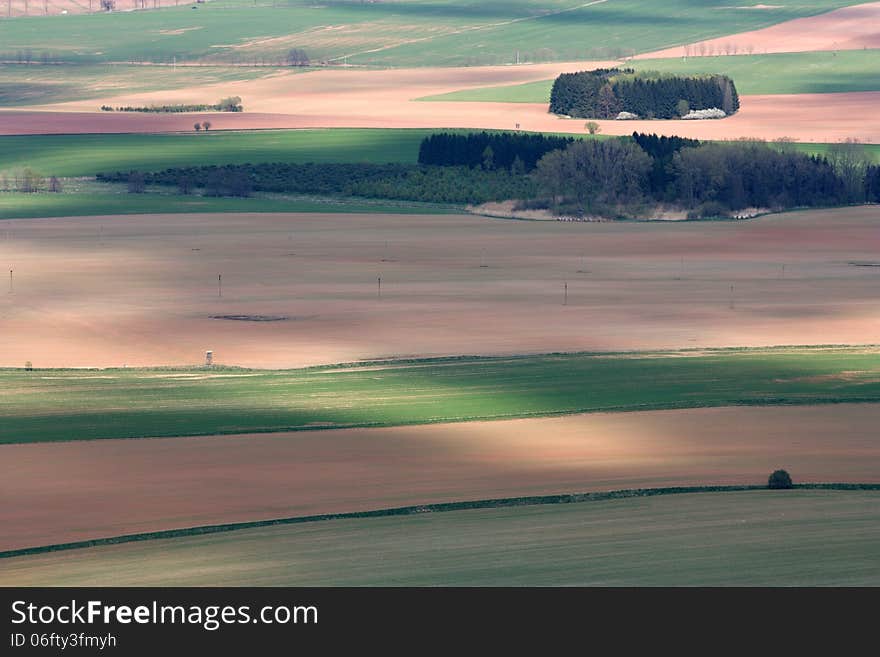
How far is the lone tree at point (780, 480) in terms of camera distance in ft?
105

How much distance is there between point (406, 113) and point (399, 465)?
131296mm

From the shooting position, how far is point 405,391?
45.6 meters

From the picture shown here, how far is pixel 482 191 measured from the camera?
380ft

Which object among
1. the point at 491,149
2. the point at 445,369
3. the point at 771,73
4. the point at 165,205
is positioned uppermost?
the point at 771,73

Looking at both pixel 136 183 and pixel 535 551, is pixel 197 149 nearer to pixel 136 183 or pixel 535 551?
pixel 136 183

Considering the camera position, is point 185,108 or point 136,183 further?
point 185,108

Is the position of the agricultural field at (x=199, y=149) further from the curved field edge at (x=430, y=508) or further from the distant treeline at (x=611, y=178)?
the curved field edge at (x=430, y=508)

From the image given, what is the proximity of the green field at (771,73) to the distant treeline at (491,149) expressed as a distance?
3878cm

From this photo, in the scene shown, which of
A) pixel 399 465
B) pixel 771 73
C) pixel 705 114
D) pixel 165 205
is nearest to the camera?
pixel 399 465

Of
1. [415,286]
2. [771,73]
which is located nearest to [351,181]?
[415,286]

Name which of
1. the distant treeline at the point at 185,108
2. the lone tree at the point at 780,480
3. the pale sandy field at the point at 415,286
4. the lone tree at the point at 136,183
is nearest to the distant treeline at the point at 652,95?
the distant treeline at the point at 185,108

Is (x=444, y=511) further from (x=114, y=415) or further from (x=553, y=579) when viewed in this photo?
(x=114, y=415)

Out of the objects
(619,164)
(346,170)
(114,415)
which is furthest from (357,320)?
(346,170)

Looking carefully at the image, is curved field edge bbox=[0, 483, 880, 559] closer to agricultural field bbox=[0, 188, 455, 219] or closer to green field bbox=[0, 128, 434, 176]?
agricultural field bbox=[0, 188, 455, 219]
